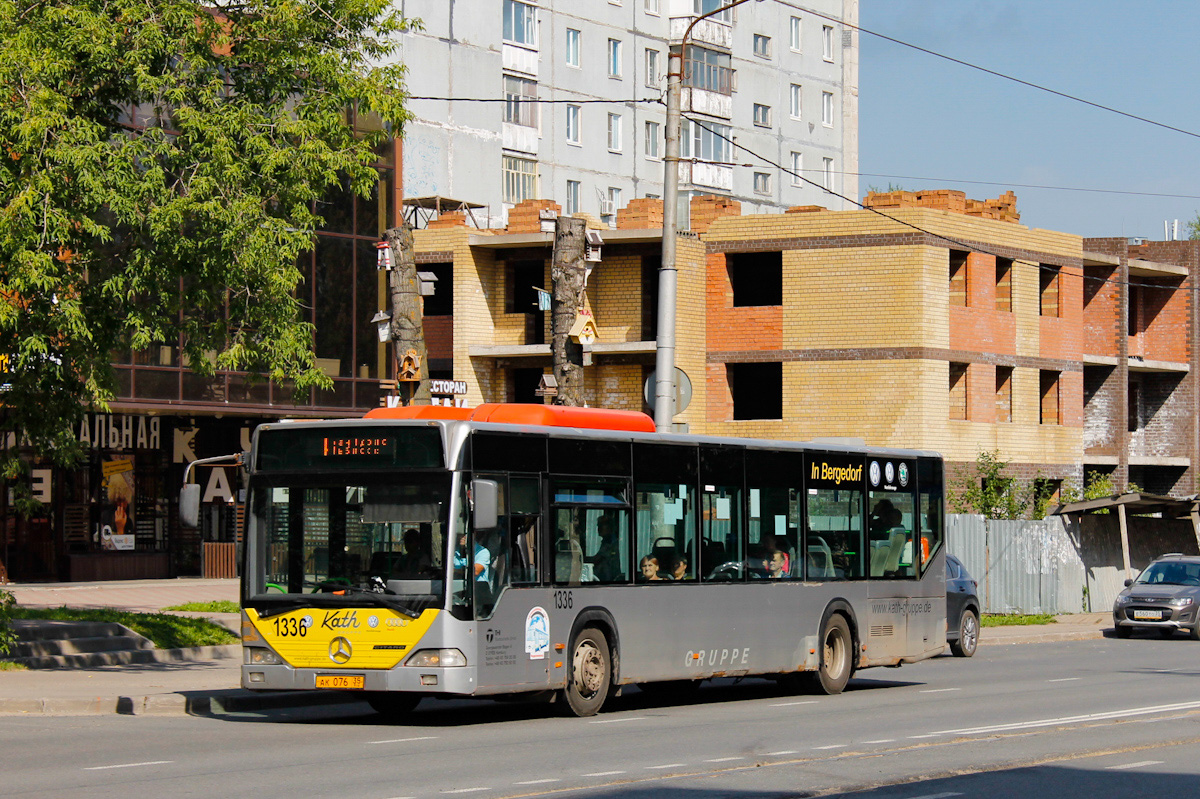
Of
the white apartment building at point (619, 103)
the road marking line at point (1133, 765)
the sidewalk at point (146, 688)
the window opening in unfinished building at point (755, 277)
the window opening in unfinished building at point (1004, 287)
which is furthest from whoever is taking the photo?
the white apartment building at point (619, 103)

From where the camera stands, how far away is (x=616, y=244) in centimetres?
4538

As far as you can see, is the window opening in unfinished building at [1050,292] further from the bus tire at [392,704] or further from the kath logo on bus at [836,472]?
the bus tire at [392,704]

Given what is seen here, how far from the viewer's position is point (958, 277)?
44344 millimetres

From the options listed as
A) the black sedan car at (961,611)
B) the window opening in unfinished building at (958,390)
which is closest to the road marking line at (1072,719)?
the black sedan car at (961,611)

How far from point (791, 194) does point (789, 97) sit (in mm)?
4734

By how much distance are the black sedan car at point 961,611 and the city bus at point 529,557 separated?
7.58 metres

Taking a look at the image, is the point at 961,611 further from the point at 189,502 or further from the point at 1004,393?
the point at 1004,393

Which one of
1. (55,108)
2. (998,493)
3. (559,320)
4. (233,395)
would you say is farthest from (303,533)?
(998,493)

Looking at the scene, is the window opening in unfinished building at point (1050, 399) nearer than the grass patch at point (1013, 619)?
No

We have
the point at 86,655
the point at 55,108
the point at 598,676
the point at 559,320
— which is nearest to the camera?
the point at 598,676

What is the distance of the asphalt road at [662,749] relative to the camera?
36.0ft

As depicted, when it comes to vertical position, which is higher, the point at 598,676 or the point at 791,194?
the point at 791,194

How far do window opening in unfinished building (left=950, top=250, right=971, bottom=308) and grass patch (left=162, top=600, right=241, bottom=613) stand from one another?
2334cm

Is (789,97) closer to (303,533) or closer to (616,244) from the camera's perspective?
(616,244)
